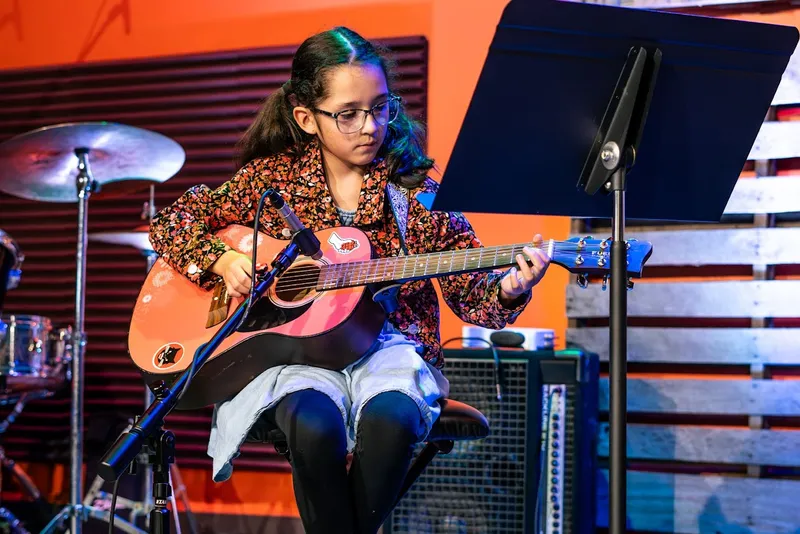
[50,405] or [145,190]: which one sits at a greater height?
[145,190]

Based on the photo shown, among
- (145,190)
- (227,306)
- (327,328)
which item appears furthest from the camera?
(145,190)

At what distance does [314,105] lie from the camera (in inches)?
103

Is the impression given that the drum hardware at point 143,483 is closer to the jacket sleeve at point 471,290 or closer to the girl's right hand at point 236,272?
the girl's right hand at point 236,272

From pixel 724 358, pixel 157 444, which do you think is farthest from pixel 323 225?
pixel 724 358

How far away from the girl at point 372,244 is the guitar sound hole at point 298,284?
133mm

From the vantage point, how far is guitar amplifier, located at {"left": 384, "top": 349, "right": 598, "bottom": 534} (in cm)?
342

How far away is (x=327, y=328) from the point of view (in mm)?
2324

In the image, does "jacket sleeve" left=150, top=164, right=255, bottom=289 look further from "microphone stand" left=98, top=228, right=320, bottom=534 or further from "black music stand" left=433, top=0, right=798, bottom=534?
"black music stand" left=433, top=0, right=798, bottom=534

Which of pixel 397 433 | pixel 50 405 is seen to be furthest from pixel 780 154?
pixel 50 405

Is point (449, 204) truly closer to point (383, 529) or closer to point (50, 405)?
point (383, 529)

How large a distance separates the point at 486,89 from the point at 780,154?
97.5 inches

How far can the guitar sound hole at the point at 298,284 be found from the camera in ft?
8.09

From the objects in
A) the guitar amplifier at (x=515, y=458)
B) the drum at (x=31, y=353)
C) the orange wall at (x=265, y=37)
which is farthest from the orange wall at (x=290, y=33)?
the drum at (x=31, y=353)

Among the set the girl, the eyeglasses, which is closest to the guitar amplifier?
the girl
